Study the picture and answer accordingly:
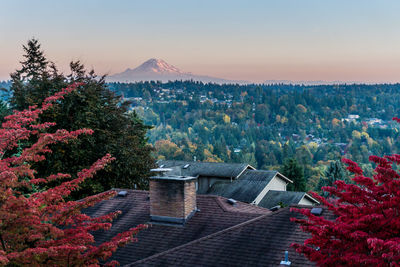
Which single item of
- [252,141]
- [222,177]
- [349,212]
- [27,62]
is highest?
[27,62]

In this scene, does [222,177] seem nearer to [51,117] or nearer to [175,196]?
[51,117]

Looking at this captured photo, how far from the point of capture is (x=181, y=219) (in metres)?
15.1

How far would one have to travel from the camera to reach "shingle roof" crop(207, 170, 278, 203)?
3631 centimetres

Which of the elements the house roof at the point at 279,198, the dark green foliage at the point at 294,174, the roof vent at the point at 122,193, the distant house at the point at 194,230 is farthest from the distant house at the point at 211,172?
the distant house at the point at 194,230

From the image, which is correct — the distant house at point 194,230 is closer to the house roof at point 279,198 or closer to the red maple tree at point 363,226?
the red maple tree at point 363,226

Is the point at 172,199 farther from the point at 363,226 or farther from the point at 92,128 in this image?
the point at 92,128

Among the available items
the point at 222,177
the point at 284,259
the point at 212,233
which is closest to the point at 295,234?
the point at 284,259

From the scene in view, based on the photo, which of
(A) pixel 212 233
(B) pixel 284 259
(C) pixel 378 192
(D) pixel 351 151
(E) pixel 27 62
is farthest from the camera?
(D) pixel 351 151

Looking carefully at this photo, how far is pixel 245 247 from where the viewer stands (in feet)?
41.1

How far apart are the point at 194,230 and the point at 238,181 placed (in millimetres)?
24813

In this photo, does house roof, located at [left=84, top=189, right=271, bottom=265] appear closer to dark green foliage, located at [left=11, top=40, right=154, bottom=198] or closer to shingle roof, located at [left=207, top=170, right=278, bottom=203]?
dark green foliage, located at [left=11, top=40, right=154, bottom=198]

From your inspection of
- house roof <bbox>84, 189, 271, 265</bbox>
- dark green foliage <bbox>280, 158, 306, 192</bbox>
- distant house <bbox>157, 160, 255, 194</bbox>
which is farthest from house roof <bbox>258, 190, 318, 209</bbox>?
dark green foliage <bbox>280, 158, 306, 192</bbox>

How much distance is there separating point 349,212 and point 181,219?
818 centimetres

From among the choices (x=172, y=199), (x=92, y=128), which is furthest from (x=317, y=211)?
(x=92, y=128)
